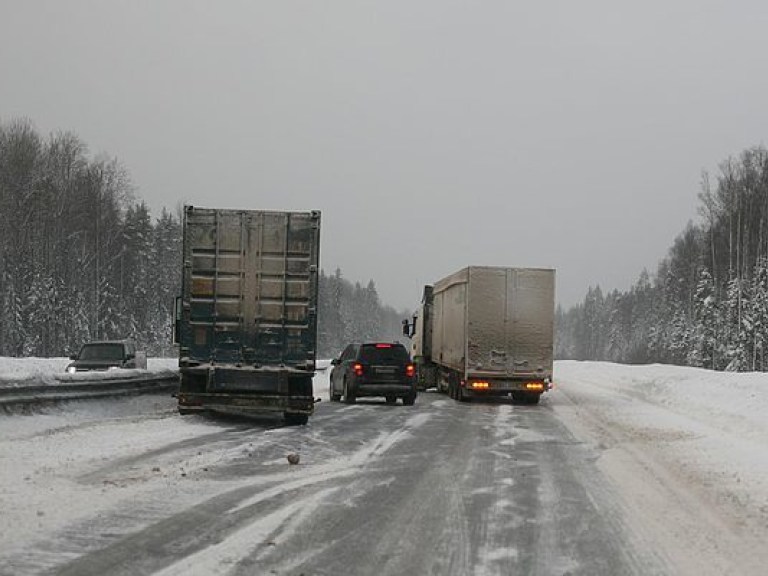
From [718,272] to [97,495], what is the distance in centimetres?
7366

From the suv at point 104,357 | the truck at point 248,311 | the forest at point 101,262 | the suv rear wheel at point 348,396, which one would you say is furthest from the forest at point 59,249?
the truck at point 248,311

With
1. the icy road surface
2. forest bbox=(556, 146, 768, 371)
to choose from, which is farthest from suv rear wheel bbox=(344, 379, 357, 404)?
forest bbox=(556, 146, 768, 371)

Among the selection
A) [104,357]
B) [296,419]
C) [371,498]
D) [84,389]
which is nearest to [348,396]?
[296,419]

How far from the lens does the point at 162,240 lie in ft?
326

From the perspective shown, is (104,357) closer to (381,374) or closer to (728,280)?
(381,374)

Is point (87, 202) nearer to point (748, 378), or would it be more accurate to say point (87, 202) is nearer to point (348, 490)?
point (748, 378)

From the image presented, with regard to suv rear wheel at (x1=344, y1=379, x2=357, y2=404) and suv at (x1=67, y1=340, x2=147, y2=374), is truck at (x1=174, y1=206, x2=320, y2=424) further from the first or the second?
suv at (x1=67, y1=340, x2=147, y2=374)

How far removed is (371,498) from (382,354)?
14637mm

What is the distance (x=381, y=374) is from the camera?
2317cm

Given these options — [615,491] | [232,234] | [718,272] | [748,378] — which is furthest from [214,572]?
[718,272]

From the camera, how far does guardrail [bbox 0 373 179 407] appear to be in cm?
1472

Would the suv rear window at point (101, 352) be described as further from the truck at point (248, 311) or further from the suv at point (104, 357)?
the truck at point (248, 311)

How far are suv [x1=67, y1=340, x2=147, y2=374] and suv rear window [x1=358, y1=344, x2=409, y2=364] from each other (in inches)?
359

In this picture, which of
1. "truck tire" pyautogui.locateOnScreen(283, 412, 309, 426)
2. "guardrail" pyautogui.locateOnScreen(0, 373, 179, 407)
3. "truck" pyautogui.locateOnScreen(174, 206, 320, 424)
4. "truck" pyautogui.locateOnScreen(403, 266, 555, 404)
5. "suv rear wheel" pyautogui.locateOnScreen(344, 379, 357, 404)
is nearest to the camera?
"guardrail" pyautogui.locateOnScreen(0, 373, 179, 407)
